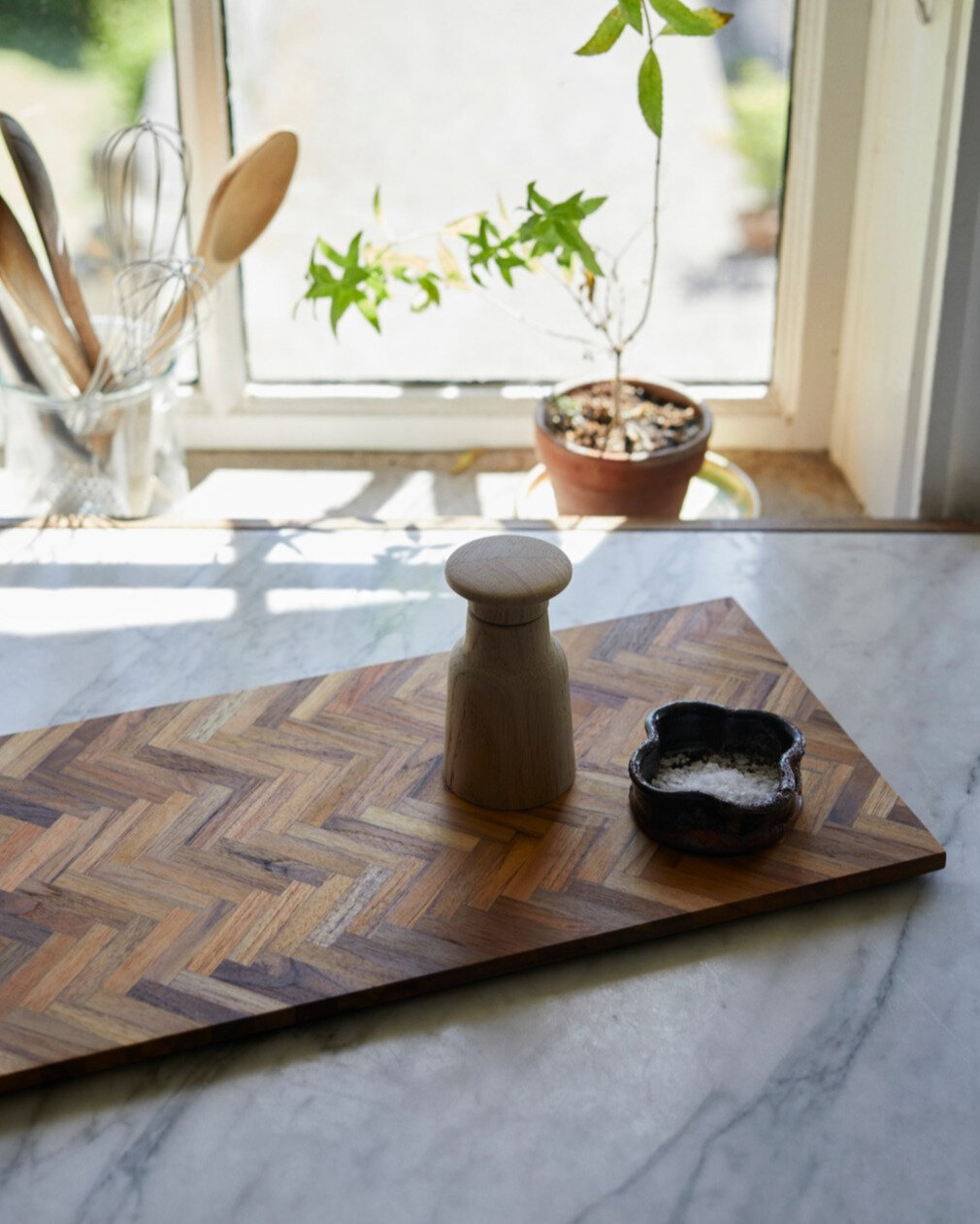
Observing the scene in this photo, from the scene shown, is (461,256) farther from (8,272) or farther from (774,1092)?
(774,1092)

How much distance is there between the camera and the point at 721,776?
0.81m

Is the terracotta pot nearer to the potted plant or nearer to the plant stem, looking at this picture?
the potted plant

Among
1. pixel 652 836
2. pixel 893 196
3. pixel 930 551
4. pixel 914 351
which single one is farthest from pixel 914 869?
pixel 893 196

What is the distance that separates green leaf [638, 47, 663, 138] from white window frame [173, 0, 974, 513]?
29cm

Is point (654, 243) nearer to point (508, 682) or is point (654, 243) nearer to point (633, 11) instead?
point (633, 11)

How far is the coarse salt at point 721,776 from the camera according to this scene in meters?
0.80

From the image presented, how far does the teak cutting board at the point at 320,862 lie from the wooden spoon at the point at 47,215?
1.49 ft

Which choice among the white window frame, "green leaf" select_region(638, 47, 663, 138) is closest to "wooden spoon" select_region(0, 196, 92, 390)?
the white window frame

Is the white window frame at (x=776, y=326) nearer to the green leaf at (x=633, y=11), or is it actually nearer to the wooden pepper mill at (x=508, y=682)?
the green leaf at (x=633, y=11)

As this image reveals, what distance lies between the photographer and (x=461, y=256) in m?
1.47

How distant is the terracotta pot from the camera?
129 cm

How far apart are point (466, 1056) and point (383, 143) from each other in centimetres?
Answer: 103

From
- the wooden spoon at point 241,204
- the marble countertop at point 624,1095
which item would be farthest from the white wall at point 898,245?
the wooden spoon at point 241,204

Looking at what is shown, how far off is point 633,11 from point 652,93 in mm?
74
